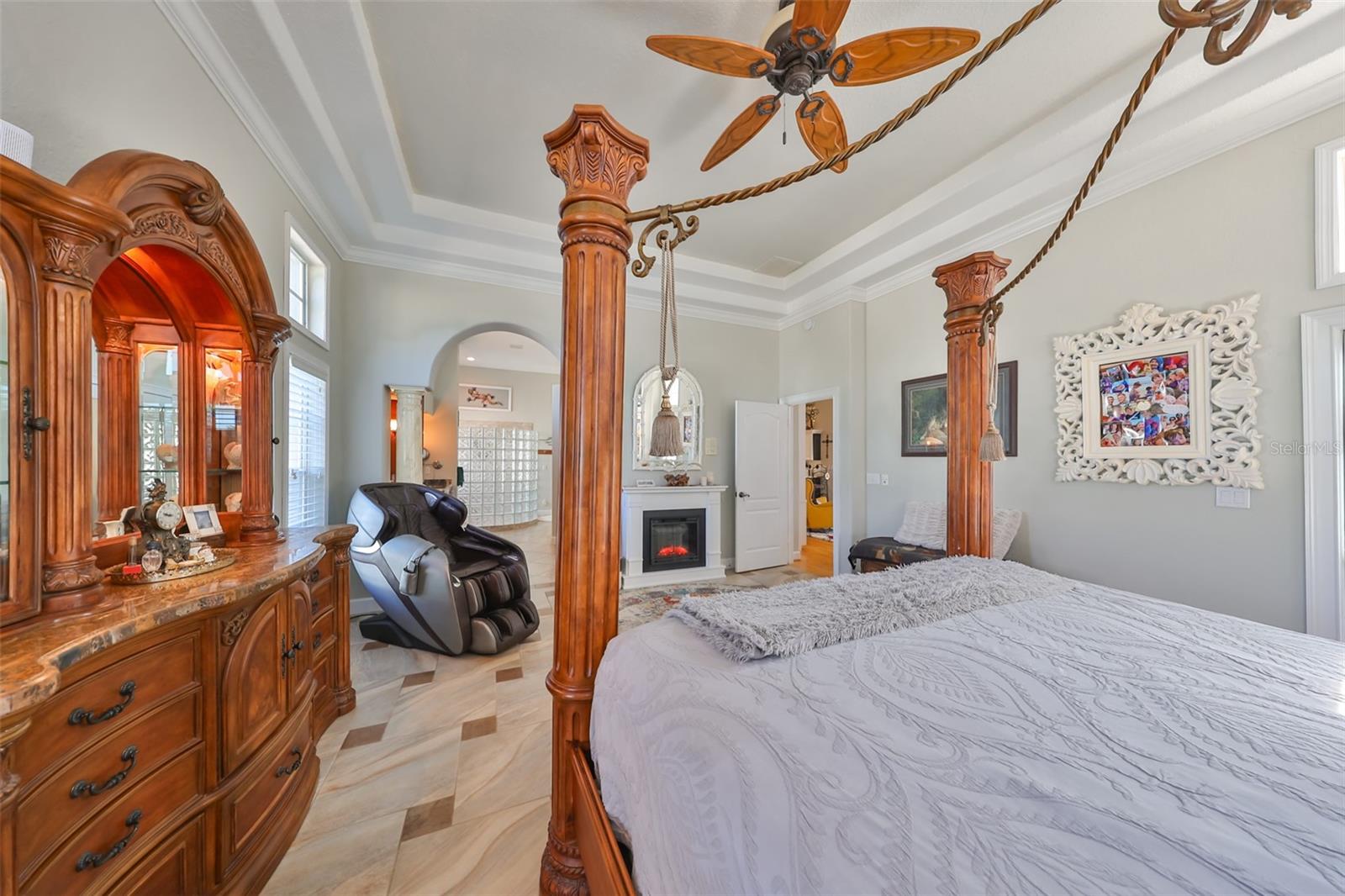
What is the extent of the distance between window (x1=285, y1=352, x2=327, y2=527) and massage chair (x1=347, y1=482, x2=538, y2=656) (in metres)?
0.29

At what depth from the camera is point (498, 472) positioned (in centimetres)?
831

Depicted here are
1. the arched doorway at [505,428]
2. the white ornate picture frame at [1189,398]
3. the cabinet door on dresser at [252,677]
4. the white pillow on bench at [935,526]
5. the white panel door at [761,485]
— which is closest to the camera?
the cabinet door on dresser at [252,677]

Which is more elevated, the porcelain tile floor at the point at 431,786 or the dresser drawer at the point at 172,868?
the dresser drawer at the point at 172,868

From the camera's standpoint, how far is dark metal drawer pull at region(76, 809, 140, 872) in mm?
940

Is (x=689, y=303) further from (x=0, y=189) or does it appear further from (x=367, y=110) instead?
(x=0, y=189)

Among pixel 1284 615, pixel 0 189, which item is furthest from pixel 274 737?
pixel 1284 615

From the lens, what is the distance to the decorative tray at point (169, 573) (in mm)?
1242

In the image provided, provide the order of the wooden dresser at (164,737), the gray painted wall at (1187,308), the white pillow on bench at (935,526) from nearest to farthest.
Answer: the wooden dresser at (164,737) < the gray painted wall at (1187,308) < the white pillow on bench at (935,526)

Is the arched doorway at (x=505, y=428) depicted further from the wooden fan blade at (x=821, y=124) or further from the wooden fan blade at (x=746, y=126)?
the wooden fan blade at (x=821, y=124)

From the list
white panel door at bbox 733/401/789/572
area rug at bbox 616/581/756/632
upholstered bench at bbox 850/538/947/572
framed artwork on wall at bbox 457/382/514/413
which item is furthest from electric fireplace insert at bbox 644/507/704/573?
framed artwork on wall at bbox 457/382/514/413

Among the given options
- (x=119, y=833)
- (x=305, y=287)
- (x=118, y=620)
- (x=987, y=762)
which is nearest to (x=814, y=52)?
(x=987, y=762)

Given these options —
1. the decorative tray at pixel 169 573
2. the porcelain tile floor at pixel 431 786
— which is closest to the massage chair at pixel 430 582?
the porcelain tile floor at pixel 431 786

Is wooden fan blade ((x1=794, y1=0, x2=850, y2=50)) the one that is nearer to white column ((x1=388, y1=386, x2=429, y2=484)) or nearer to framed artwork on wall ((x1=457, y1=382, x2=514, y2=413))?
white column ((x1=388, y1=386, x2=429, y2=484))

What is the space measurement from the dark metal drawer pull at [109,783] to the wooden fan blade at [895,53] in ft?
9.36
